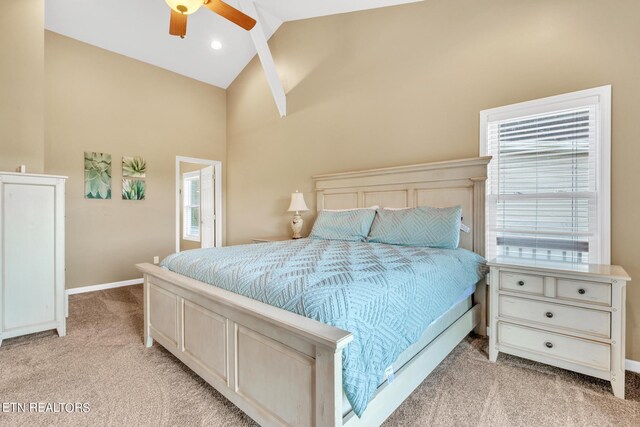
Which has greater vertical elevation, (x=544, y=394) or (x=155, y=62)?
(x=155, y=62)

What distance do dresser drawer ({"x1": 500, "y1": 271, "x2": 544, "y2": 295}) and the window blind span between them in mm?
571

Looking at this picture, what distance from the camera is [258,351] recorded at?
1416mm

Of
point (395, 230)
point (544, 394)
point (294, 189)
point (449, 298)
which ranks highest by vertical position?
point (294, 189)

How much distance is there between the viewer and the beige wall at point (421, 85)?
2.12m

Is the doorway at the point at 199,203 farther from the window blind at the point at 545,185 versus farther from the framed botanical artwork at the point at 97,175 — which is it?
the window blind at the point at 545,185

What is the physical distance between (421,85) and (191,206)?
476cm

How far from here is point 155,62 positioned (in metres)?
4.63

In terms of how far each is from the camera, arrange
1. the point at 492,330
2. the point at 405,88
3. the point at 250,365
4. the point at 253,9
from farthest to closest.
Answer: the point at 253,9 → the point at 405,88 → the point at 492,330 → the point at 250,365

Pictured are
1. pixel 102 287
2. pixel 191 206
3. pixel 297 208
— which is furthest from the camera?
pixel 191 206

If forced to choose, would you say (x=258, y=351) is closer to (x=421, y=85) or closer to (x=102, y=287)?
(x=421, y=85)

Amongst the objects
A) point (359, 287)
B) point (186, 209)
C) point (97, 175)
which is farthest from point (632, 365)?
point (186, 209)

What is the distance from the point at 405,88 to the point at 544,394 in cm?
281

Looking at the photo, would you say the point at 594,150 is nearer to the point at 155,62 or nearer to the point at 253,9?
the point at 253,9

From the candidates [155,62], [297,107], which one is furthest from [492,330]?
[155,62]
